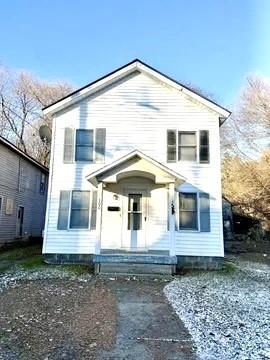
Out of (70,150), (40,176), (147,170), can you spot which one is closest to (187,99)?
(147,170)

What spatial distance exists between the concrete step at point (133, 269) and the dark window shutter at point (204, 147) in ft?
13.7

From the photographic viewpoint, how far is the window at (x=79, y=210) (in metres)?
11.8

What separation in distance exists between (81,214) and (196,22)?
8.95 m

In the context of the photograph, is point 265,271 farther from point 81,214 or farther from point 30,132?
point 30,132

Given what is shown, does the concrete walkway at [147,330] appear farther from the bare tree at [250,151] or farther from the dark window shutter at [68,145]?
the bare tree at [250,151]

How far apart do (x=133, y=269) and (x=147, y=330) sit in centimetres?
478

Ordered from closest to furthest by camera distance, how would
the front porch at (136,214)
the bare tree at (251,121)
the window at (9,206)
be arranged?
the front porch at (136,214) < the window at (9,206) < the bare tree at (251,121)

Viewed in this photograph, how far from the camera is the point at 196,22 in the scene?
13.8 metres

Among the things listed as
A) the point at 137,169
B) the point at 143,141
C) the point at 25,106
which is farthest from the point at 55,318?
the point at 25,106

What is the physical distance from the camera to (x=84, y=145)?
40.4 feet

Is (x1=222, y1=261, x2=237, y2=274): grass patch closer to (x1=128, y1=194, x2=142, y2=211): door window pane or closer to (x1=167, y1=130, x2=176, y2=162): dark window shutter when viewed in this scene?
(x1=128, y1=194, x2=142, y2=211): door window pane

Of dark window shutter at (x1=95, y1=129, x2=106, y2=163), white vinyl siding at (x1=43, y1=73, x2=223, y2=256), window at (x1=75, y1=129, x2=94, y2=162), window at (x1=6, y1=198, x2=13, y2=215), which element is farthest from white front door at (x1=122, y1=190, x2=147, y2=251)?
window at (x1=6, y1=198, x2=13, y2=215)

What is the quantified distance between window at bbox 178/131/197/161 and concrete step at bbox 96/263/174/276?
4086 mm

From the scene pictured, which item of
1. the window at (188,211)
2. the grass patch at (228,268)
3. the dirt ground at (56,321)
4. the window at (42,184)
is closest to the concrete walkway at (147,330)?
the dirt ground at (56,321)
